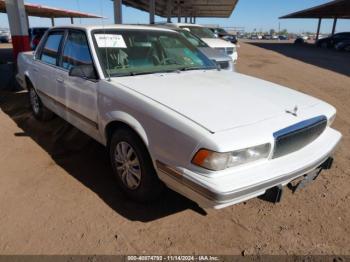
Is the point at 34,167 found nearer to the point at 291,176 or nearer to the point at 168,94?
the point at 168,94

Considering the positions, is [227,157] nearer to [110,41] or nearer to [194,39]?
[110,41]

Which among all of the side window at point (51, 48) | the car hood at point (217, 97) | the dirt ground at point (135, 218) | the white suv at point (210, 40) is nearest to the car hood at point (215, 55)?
the white suv at point (210, 40)

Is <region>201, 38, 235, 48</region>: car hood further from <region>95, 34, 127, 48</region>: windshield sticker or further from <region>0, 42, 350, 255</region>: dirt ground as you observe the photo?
<region>95, 34, 127, 48</region>: windshield sticker

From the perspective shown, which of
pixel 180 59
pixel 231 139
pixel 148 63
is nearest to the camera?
pixel 231 139

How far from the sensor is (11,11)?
7492 millimetres

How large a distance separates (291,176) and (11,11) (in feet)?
25.6

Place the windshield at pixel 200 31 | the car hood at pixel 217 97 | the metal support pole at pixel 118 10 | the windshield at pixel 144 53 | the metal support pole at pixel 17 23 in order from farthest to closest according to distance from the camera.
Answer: the metal support pole at pixel 118 10
the windshield at pixel 200 31
the metal support pole at pixel 17 23
the windshield at pixel 144 53
the car hood at pixel 217 97

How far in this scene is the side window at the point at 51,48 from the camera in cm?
414

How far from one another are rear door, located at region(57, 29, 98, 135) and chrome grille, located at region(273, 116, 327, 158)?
6.06ft

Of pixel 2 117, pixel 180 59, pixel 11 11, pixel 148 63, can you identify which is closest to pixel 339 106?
pixel 180 59

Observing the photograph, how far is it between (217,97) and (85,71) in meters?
1.38

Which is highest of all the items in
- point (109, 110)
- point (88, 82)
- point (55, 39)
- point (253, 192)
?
point (55, 39)

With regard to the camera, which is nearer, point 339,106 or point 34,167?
point 34,167

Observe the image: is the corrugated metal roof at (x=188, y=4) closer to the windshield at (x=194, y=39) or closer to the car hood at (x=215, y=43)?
the car hood at (x=215, y=43)
